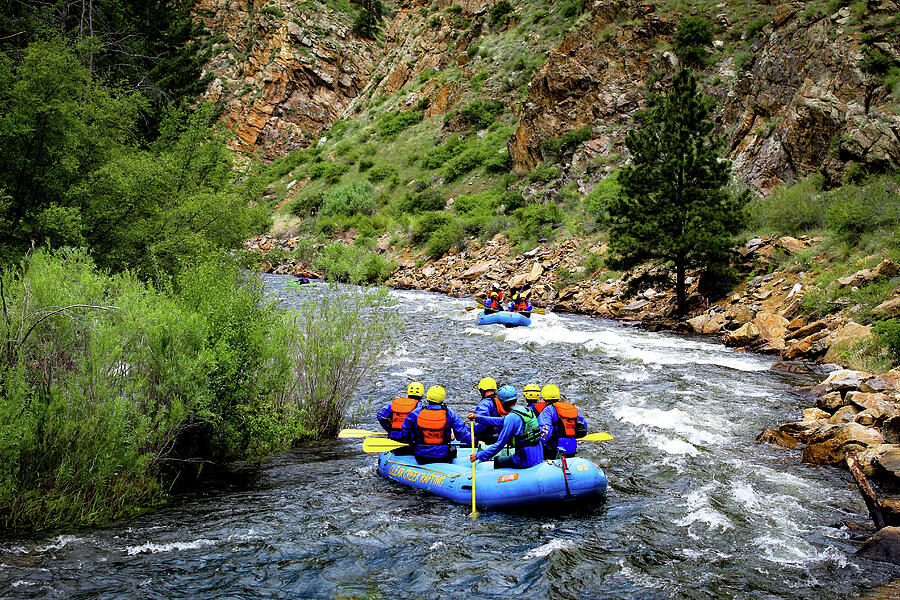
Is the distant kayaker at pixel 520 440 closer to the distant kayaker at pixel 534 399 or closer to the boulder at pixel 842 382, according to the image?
the distant kayaker at pixel 534 399

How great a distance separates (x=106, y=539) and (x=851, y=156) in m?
21.5

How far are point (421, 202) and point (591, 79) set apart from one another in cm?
1379

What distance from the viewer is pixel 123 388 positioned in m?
6.09

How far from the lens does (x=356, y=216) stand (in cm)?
4303

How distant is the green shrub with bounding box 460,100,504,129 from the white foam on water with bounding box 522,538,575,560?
43.8 m

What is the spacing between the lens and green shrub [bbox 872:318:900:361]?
33.8ft

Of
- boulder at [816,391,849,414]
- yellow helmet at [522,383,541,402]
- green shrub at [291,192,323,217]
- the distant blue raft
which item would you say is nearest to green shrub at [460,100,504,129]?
green shrub at [291,192,323,217]

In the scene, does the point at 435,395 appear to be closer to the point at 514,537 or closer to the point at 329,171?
the point at 514,537

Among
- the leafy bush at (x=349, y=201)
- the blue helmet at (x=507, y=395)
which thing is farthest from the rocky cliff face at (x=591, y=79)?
the blue helmet at (x=507, y=395)

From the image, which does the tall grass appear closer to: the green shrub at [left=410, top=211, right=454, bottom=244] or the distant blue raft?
the distant blue raft

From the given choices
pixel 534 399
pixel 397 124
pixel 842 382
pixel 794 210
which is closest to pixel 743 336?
pixel 842 382

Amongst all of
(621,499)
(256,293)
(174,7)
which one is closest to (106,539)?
(256,293)

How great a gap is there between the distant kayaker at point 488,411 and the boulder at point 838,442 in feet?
13.8

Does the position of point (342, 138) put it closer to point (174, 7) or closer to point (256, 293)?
point (174, 7)
